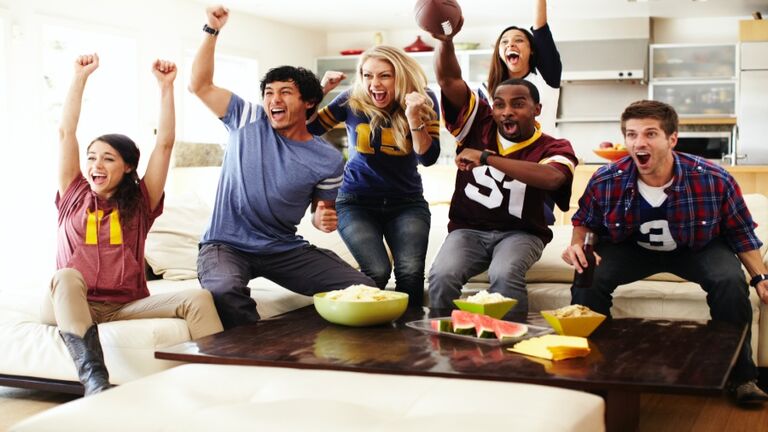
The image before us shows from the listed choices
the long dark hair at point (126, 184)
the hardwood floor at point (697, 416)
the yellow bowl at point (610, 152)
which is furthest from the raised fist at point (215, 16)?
the yellow bowl at point (610, 152)

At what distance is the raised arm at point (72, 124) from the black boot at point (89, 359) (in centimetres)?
60

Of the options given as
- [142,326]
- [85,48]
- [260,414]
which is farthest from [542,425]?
[85,48]

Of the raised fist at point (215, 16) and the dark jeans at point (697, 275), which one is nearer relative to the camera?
the dark jeans at point (697, 275)

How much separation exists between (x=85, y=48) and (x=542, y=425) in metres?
7.25

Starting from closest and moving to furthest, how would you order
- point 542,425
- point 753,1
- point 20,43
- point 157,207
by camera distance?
point 542,425 < point 157,207 < point 20,43 < point 753,1

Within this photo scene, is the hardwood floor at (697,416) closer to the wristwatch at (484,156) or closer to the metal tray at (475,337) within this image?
the metal tray at (475,337)

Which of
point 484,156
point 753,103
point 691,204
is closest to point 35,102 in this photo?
point 484,156

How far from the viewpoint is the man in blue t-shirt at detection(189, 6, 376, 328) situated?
3.24 meters

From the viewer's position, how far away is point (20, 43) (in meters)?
6.89

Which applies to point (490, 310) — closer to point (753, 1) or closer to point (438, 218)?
point (438, 218)

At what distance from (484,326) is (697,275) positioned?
107 centimetres

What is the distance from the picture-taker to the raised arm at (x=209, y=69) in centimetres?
318

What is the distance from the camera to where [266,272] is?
3281mm

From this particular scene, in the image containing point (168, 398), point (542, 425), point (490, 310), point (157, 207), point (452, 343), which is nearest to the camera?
point (542, 425)
